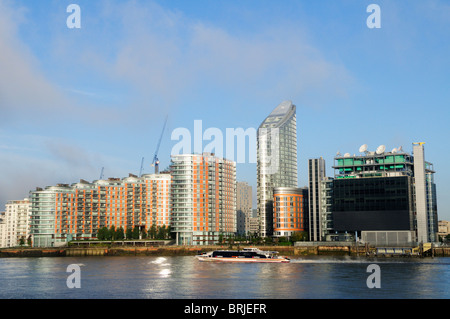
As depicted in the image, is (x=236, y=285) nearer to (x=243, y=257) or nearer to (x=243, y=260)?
(x=243, y=260)

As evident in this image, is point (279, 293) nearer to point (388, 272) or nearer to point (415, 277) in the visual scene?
point (415, 277)

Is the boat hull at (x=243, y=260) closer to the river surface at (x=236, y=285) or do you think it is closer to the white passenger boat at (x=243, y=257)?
the white passenger boat at (x=243, y=257)

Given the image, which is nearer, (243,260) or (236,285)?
(236,285)

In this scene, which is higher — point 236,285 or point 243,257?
point 236,285

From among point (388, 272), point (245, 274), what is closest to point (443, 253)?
point (388, 272)

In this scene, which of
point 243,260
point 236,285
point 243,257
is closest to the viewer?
point 236,285

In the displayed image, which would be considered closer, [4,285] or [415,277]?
[4,285]

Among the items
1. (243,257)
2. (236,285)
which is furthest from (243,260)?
(236,285)

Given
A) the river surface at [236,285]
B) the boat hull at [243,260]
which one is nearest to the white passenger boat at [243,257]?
the boat hull at [243,260]
